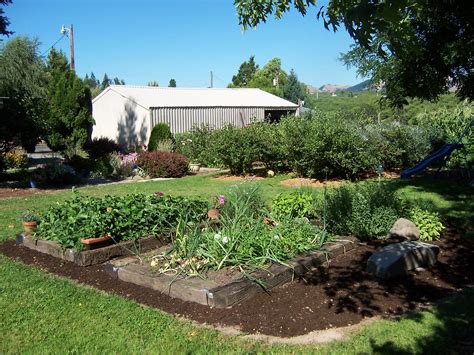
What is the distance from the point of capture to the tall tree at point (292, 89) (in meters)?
57.7

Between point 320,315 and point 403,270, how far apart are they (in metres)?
1.54

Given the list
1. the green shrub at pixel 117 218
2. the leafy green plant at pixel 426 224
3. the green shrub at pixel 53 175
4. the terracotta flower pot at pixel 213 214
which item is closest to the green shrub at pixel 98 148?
the green shrub at pixel 53 175

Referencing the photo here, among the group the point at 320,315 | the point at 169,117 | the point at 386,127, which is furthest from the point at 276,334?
the point at 169,117

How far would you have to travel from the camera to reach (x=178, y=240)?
558 cm

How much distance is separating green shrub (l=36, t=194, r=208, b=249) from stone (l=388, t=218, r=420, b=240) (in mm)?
2750

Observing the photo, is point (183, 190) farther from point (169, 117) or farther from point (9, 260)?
point (169, 117)

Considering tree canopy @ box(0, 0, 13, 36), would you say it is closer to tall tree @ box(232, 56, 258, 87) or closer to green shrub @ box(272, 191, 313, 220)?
green shrub @ box(272, 191, 313, 220)

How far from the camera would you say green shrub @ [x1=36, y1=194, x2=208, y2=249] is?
611cm

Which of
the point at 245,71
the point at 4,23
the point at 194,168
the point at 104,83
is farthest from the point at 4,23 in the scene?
the point at 104,83

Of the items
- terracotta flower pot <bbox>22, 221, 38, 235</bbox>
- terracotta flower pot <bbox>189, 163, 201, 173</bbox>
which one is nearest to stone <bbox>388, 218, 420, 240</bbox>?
terracotta flower pot <bbox>22, 221, 38, 235</bbox>

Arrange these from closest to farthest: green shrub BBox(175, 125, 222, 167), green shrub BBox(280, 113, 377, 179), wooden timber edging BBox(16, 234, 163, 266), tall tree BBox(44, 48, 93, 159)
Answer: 1. wooden timber edging BBox(16, 234, 163, 266)
2. green shrub BBox(280, 113, 377, 179)
3. tall tree BBox(44, 48, 93, 159)
4. green shrub BBox(175, 125, 222, 167)

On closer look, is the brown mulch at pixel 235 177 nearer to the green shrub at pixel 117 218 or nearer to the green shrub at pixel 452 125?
the green shrub at pixel 452 125

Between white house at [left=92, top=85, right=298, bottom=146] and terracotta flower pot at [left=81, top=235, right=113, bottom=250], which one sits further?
white house at [left=92, top=85, right=298, bottom=146]

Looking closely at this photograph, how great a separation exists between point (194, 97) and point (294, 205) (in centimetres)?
2213
